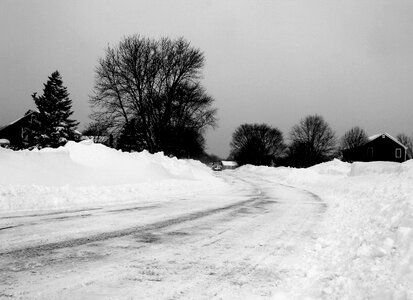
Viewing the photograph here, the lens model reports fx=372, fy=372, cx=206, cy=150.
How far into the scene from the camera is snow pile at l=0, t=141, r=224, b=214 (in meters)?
11.5

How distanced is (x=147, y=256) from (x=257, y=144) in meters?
102

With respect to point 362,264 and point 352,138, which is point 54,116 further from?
point 352,138

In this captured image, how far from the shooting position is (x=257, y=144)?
10650 cm

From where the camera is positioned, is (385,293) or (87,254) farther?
(87,254)

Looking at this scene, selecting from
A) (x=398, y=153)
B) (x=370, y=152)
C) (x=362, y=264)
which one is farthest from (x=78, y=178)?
(x=398, y=153)

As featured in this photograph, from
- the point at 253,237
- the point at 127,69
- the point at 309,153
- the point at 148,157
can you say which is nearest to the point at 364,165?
the point at 148,157

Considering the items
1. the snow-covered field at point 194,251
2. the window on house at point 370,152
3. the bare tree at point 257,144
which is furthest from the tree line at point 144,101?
the bare tree at point 257,144

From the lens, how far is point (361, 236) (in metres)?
6.32

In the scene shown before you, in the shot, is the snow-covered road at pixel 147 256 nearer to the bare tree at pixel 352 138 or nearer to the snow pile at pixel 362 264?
the snow pile at pixel 362 264

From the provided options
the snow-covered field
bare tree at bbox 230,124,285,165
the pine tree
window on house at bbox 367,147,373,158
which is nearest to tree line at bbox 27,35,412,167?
the pine tree

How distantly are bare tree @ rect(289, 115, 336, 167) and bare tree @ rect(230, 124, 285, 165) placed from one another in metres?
A: 11.5

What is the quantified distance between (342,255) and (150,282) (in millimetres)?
2924

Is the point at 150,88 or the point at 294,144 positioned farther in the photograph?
the point at 294,144

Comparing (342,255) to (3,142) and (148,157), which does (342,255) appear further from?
(3,142)
